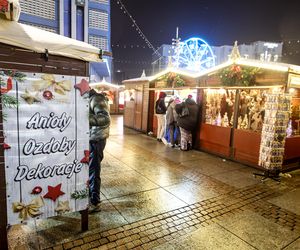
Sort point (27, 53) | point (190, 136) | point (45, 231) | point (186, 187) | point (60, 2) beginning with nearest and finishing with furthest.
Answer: point (27, 53)
point (45, 231)
point (186, 187)
point (190, 136)
point (60, 2)

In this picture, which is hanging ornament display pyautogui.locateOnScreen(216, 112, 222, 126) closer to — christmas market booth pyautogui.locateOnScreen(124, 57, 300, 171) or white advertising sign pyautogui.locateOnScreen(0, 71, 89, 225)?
christmas market booth pyautogui.locateOnScreen(124, 57, 300, 171)

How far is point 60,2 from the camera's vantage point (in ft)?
80.2

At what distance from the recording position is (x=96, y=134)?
13.4 feet

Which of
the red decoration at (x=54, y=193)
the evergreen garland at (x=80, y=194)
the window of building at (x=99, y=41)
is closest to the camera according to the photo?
the red decoration at (x=54, y=193)

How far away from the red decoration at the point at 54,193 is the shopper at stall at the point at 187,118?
6.07 metres

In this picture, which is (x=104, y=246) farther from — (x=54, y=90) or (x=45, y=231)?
(x=54, y=90)

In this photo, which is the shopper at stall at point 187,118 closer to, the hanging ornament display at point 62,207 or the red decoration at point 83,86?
the red decoration at point 83,86

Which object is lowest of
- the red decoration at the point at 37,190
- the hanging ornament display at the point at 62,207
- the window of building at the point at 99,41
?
the hanging ornament display at the point at 62,207

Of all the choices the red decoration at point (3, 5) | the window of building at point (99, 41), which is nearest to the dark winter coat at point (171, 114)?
the red decoration at point (3, 5)

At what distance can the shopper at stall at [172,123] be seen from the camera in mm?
9367

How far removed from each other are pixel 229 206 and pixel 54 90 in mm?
3823

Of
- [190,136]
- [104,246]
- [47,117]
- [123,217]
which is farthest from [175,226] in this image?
[190,136]

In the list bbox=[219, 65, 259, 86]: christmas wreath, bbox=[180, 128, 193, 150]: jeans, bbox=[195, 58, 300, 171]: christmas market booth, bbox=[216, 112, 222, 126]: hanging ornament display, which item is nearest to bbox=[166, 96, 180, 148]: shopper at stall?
bbox=[180, 128, 193, 150]: jeans

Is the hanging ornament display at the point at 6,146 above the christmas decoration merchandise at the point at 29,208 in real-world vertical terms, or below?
above
